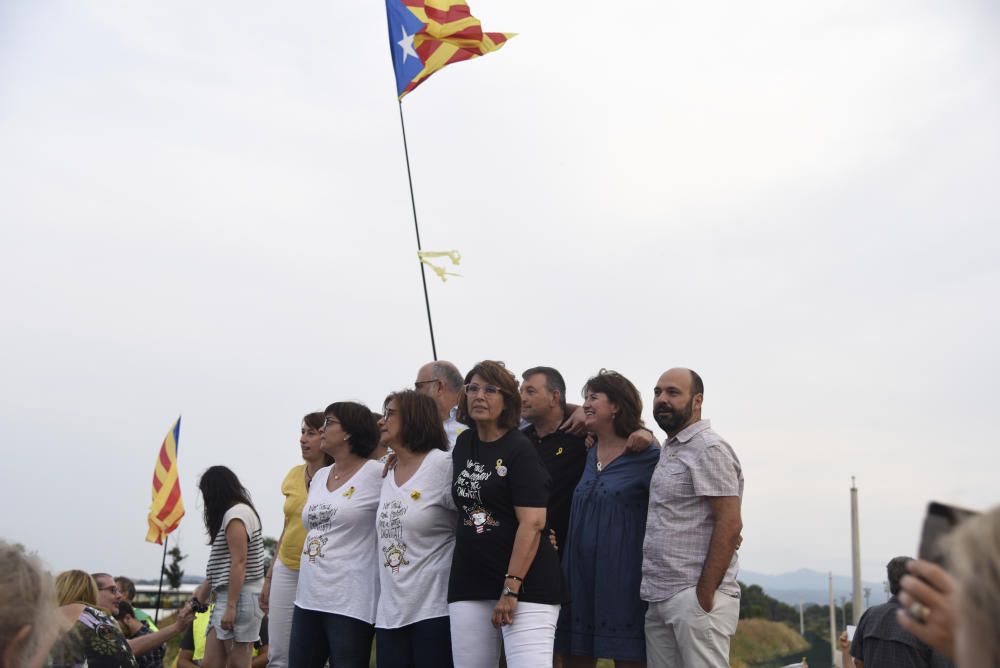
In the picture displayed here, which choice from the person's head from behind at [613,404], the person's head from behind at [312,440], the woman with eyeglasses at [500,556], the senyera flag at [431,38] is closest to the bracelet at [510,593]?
the woman with eyeglasses at [500,556]

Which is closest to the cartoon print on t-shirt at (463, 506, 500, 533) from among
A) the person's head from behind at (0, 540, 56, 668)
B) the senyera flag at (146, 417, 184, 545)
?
the person's head from behind at (0, 540, 56, 668)

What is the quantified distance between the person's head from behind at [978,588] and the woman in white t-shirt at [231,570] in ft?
20.4

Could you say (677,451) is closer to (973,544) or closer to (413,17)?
(973,544)

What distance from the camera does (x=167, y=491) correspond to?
1507 cm

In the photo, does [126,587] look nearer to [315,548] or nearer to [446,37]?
[315,548]

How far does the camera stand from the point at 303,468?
757 centimetres

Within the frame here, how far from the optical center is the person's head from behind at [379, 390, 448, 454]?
18.7ft

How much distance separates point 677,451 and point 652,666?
1106 millimetres

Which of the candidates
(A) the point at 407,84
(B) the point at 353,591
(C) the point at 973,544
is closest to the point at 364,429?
(B) the point at 353,591

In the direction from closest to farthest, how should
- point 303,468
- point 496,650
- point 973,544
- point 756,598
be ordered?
point 973,544
point 496,650
point 303,468
point 756,598

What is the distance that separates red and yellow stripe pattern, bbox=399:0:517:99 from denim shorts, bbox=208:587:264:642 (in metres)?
4.26

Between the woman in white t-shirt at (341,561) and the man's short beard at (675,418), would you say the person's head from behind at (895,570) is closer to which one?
the man's short beard at (675,418)

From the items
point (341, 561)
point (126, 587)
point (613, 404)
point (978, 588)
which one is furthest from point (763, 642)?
point (978, 588)

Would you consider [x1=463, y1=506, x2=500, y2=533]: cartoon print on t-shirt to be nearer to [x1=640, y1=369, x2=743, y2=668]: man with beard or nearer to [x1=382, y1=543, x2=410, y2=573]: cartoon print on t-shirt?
[x1=382, y1=543, x2=410, y2=573]: cartoon print on t-shirt
